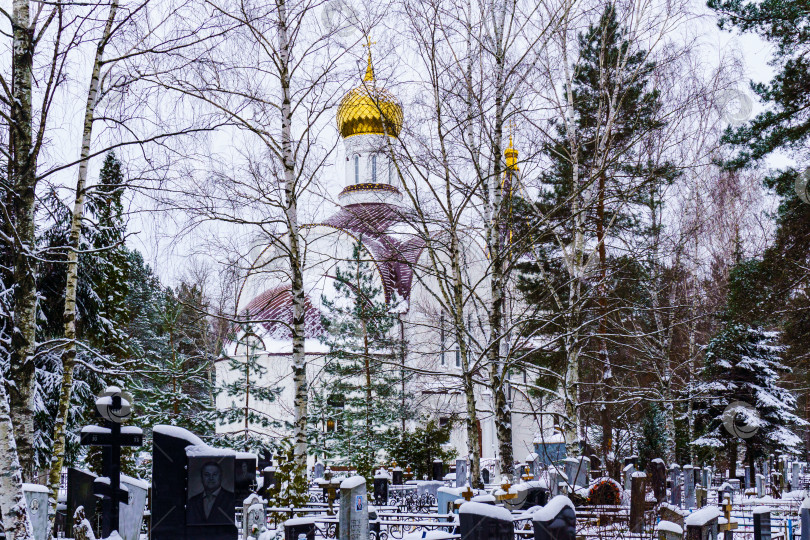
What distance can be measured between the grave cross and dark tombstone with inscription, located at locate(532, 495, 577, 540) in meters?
4.16

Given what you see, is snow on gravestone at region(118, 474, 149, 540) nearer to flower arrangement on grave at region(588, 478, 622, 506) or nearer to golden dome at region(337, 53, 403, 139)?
golden dome at region(337, 53, 403, 139)

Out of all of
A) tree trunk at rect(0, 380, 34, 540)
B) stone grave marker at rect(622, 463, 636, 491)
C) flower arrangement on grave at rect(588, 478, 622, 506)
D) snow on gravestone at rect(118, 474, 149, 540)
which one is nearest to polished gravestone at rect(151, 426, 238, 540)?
tree trunk at rect(0, 380, 34, 540)

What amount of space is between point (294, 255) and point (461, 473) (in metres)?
9.21

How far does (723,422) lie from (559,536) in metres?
20.6

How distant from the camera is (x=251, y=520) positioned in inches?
282

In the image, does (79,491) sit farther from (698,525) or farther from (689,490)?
(689,490)

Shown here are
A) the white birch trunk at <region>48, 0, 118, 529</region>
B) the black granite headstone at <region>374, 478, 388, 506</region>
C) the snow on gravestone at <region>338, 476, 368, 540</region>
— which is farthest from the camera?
the black granite headstone at <region>374, 478, 388, 506</region>

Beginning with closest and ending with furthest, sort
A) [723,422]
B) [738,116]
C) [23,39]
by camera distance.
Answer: [23,39] < [738,116] < [723,422]

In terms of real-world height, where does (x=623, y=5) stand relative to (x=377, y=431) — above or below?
above

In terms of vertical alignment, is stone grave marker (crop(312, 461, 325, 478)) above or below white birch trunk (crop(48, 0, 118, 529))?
below

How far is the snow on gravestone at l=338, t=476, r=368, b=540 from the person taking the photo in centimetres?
655

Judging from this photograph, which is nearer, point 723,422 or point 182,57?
point 182,57

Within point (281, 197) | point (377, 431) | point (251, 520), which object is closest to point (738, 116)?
point (281, 197)

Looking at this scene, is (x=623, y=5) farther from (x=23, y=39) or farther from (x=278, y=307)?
(x=278, y=307)
